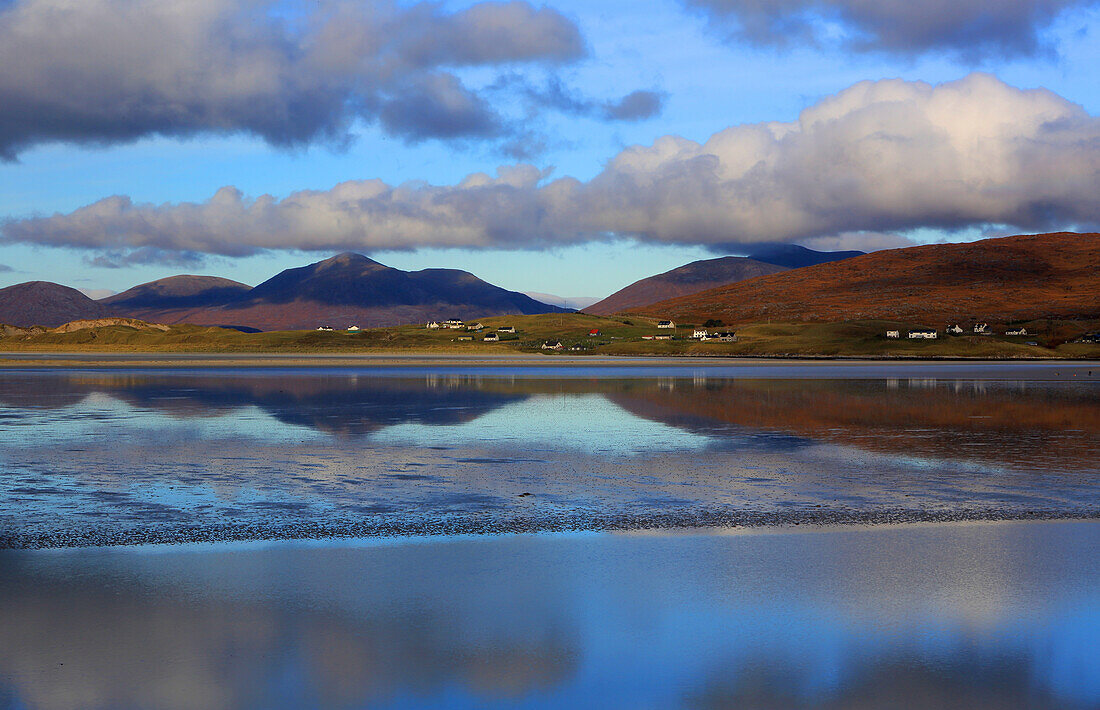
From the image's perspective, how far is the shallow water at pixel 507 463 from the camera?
16.8m

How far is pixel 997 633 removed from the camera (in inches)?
399

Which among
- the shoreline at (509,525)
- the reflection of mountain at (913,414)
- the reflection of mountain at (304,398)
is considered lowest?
the reflection of mountain at (913,414)

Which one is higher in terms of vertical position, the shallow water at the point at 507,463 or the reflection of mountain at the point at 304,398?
the reflection of mountain at the point at 304,398

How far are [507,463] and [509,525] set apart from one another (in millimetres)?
7738

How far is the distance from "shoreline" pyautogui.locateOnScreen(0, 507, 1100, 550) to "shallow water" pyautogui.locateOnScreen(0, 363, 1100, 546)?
0.26 ft

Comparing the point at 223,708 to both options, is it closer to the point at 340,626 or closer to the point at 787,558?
the point at 340,626

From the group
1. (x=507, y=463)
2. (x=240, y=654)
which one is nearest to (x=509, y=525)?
(x=240, y=654)

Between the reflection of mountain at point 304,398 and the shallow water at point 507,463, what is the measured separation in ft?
0.94

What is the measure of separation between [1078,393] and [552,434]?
40237 mm

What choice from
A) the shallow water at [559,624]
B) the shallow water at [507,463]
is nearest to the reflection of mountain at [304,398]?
the shallow water at [507,463]

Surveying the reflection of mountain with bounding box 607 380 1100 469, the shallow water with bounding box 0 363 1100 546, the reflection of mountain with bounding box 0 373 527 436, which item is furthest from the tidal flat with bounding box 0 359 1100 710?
the reflection of mountain with bounding box 0 373 527 436

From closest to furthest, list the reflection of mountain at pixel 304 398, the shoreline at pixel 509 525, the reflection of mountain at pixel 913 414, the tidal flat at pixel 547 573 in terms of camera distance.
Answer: the tidal flat at pixel 547 573 < the shoreline at pixel 509 525 < the reflection of mountain at pixel 913 414 < the reflection of mountain at pixel 304 398

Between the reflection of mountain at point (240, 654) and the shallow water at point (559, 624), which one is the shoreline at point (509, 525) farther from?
the reflection of mountain at point (240, 654)

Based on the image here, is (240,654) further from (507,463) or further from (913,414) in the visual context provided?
(913,414)
